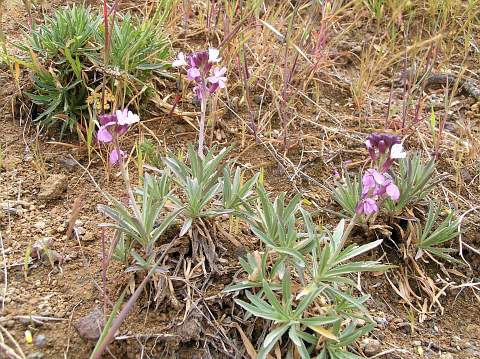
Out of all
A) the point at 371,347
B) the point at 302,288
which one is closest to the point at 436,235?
the point at 371,347

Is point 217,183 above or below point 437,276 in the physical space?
above

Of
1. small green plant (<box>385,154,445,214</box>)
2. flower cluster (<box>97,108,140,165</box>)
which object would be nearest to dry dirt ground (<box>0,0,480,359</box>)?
small green plant (<box>385,154,445,214</box>)

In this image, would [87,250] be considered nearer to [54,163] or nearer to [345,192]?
[54,163]

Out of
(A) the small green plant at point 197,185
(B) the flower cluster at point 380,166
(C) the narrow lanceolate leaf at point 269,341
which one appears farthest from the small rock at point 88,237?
(B) the flower cluster at point 380,166

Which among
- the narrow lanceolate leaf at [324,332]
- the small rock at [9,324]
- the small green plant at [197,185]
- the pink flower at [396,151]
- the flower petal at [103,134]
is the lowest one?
the small rock at [9,324]

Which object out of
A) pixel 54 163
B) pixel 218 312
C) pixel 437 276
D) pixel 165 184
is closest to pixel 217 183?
pixel 165 184

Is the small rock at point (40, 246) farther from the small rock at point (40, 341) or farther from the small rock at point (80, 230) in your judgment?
the small rock at point (40, 341)

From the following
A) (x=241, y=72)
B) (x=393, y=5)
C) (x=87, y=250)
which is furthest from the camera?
(x=393, y=5)
